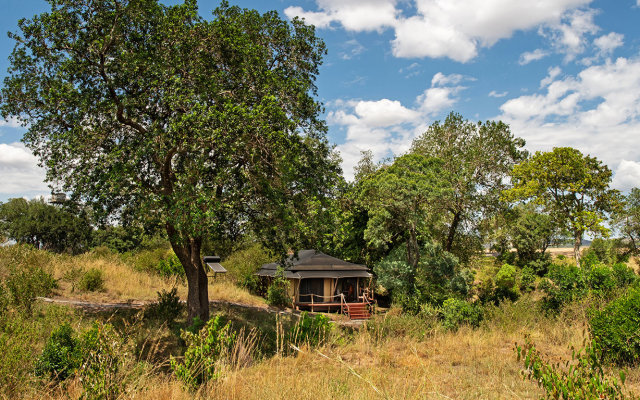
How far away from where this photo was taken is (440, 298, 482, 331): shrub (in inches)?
560

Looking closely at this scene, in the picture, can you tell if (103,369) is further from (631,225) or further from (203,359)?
(631,225)

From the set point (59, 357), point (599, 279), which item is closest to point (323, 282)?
point (599, 279)

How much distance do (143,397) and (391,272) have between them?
2116cm

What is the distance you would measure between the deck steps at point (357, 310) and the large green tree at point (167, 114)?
14.0 metres

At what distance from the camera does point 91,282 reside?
54.1ft

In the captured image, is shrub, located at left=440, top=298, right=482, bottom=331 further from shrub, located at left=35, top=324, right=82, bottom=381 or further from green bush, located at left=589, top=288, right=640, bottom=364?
shrub, located at left=35, top=324, right=82, bottom=381

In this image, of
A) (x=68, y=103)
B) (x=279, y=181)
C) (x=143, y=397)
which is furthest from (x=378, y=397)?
(x=68, y=103)

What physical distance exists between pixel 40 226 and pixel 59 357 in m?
47.8

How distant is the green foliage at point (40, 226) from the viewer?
44.5 meters

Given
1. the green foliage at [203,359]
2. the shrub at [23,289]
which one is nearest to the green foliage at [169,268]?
the shrub at [23,289]

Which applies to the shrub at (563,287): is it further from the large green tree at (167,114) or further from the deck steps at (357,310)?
the deck steps at (357,310)

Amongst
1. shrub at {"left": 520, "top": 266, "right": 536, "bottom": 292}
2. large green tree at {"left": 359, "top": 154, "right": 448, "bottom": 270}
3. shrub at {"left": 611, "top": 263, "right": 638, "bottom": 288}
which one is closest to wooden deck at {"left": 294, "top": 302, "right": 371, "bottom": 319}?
large green tree at {"left": 359, "top": 154, "right": 448, "bottom": 270}

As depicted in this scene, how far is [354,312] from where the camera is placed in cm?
2412

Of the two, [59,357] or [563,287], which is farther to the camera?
[563,287]
